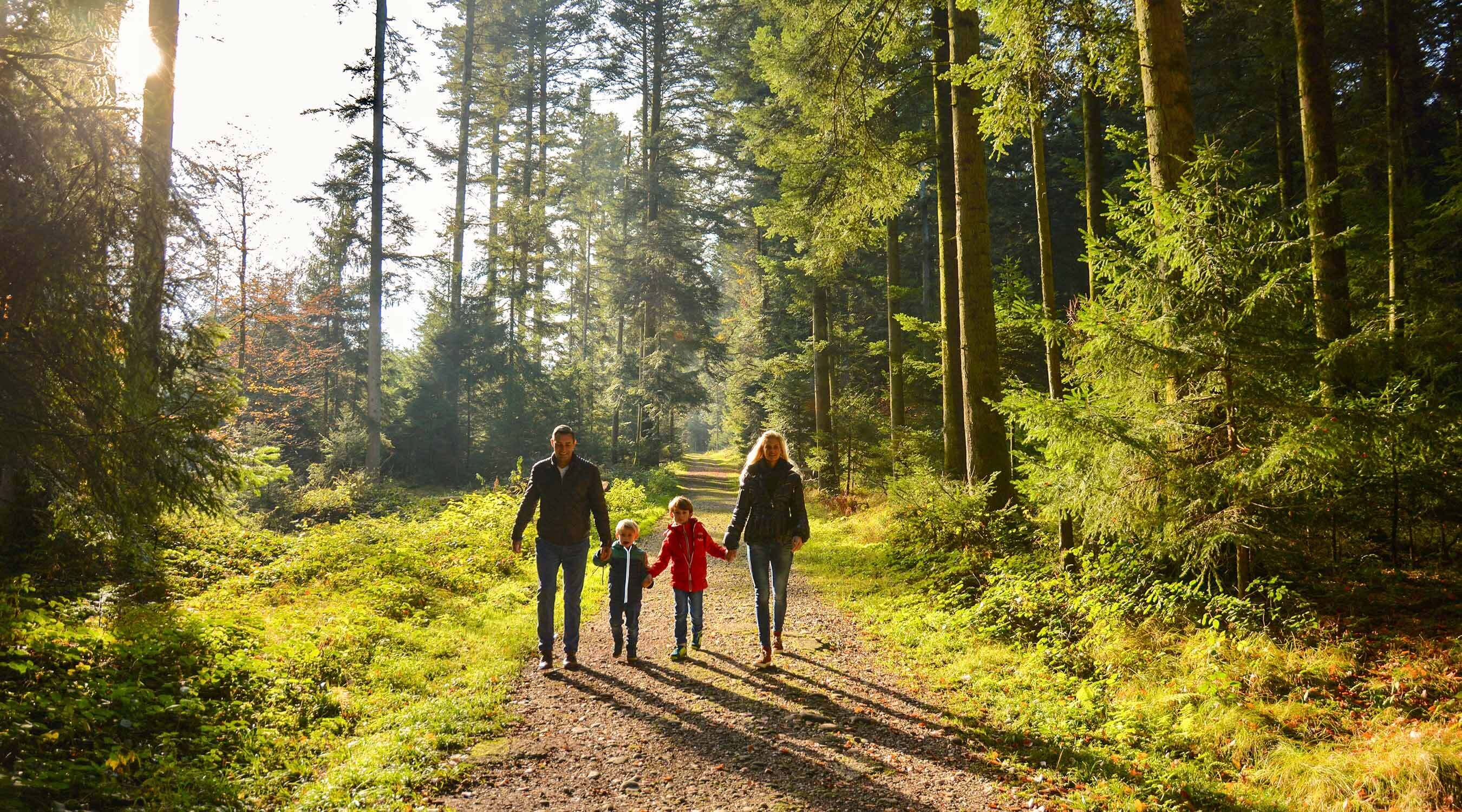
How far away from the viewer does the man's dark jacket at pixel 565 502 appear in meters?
6.75

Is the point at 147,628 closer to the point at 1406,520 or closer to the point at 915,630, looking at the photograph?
the point at 915,630

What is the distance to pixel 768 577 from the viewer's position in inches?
270

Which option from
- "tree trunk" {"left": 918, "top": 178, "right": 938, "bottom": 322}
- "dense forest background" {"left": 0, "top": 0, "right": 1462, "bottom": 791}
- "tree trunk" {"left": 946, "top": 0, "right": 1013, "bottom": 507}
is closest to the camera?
"dense forest background" {"left": 0, "top": 0, "right": 1462, "bottom": 791}

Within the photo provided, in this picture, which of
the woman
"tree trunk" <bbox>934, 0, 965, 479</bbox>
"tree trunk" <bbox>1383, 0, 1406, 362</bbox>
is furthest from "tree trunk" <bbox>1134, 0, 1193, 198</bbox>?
"tree trunk" <bbox>1383, 0, 1406, 362</bbox>

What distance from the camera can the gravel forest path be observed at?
407 cm

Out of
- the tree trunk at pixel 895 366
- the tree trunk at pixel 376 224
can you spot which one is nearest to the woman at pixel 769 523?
the tree trunk at pixel 895 366

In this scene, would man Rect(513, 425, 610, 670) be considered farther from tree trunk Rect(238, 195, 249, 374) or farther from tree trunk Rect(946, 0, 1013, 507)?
tree trunk Rect(238, 195, 249, 374)

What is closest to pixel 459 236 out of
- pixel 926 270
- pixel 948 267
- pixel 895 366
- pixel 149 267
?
pixel 926 270

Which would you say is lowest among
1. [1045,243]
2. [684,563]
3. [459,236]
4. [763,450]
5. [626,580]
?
[626,580]

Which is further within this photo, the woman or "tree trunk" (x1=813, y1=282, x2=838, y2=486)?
"tree trunk" (x1=813, y1=282, x2=838, y2=486)

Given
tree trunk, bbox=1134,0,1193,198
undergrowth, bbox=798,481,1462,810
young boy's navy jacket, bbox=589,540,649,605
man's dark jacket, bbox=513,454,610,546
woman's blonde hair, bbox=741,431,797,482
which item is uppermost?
tree trunk, bbox=1134,0,1193,198

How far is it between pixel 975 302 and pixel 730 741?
23.2 ft

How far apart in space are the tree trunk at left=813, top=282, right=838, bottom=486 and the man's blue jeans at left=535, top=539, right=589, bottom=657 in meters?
12.9

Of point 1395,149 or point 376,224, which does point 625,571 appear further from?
point 376,224
